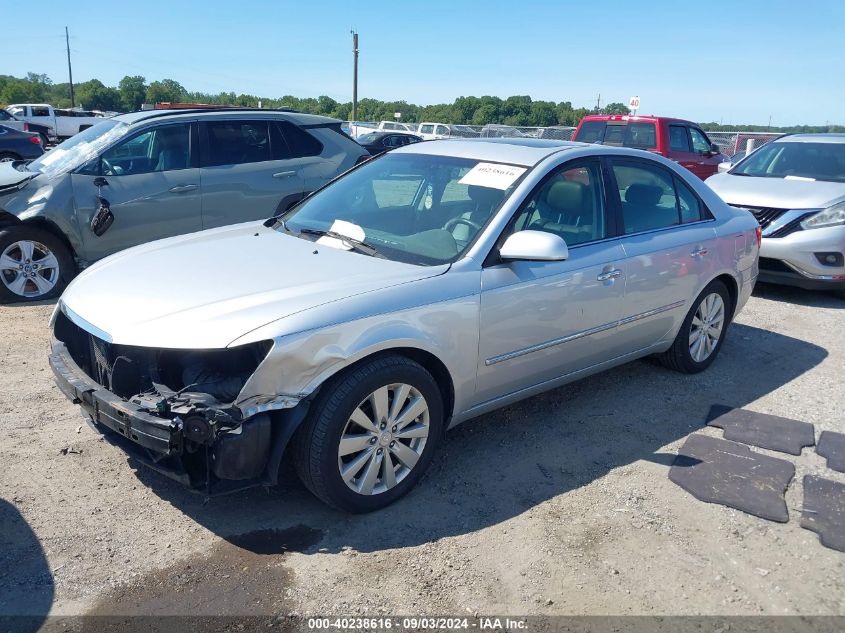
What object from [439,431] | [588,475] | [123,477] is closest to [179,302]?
[123,477]

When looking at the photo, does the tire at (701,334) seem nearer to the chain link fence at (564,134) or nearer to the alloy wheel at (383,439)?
the alloy wheel at (383,439)

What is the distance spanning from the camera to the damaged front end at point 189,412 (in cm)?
285

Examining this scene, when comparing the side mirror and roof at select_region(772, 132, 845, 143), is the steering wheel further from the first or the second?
roof at select_region(772, 132, 845, 143)

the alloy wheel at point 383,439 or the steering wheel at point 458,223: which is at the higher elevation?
the steering wheel at point 458,223

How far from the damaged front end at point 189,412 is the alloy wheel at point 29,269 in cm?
385

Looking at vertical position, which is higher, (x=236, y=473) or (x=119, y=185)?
(x=119, y=185)

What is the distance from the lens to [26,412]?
428cm

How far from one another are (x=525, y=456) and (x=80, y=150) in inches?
215

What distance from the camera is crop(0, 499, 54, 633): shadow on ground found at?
8.62 feet

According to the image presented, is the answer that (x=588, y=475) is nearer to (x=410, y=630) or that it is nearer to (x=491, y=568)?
(x=491, y=568)

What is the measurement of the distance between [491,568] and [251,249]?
2.10 m

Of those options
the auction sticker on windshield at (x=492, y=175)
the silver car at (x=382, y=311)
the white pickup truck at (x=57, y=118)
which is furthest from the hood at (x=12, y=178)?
the white pickup truck at (x=57, y=118)

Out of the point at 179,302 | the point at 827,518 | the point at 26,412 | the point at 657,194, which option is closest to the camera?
the point at 179,302

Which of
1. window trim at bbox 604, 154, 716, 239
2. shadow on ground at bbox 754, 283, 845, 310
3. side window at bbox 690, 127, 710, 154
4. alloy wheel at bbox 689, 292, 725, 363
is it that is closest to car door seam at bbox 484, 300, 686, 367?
alloy wheel at bbox 689, 292, 725, 363
